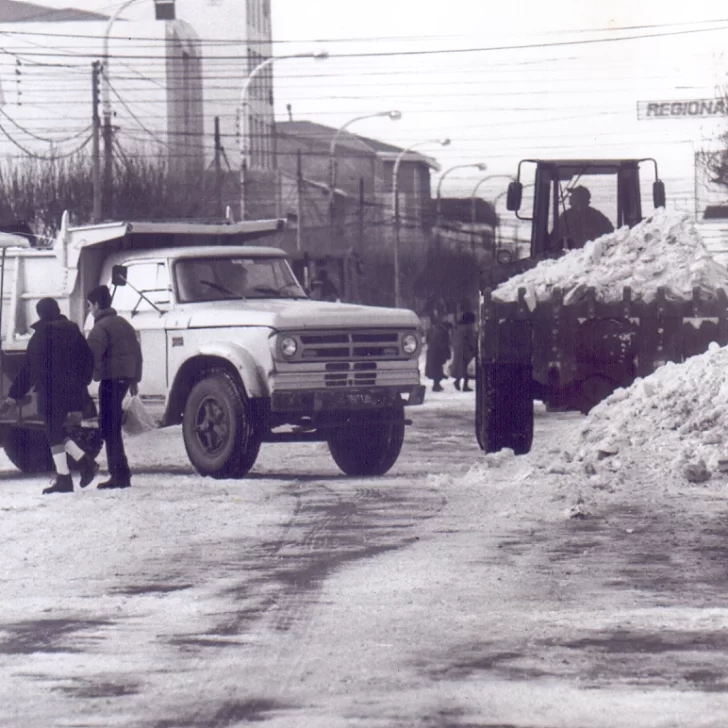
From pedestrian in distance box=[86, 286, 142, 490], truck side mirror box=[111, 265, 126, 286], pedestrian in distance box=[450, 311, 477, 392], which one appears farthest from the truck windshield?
pedestrian in distance box=[450, 311, 477, 392]

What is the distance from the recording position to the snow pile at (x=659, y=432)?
1534cm

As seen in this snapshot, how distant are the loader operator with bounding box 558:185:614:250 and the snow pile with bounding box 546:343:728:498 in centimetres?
490

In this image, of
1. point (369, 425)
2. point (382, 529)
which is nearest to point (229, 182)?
point (369, 425)

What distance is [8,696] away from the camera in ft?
23.4

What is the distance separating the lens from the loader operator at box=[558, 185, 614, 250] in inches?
853

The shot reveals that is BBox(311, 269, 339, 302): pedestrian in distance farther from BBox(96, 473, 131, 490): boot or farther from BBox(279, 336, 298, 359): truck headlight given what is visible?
BBox(96, 473, 131, 490): boot

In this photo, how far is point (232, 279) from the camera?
18.4 metres

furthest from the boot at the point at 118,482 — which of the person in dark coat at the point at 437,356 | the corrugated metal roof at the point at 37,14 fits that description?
the corrugated metal roof at the point at 37,14

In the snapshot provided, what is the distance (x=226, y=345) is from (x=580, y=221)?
19.6ft

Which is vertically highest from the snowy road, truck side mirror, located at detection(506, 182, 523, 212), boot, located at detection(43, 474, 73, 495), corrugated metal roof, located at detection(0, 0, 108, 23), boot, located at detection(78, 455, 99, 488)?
corrugated metal roof, located at detection(0, 0, 108, 23)

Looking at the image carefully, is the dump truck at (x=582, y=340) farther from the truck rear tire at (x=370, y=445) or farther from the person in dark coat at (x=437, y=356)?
the person in dark coat at (x=437, y=356)

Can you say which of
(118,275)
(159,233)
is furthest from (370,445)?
(159,233)

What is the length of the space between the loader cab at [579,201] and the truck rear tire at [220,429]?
507 centimetres

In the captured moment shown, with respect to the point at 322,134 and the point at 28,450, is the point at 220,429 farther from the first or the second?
the point at 322,134
